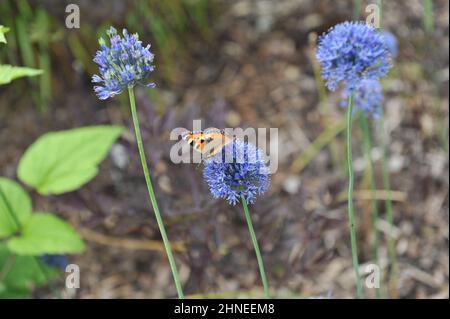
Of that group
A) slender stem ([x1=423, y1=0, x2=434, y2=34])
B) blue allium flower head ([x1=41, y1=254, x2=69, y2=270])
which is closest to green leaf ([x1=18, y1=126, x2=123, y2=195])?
blue allium flower head ([x1=41, y1=254, x2=69, y2=270])

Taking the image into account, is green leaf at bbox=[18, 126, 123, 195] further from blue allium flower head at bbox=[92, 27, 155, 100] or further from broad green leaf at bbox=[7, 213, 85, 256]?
blue allium flower head at bbox=[92, 27, 155, 100]

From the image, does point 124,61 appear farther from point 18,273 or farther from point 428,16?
point 428,16

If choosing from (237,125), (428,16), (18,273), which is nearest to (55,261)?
(18,273)

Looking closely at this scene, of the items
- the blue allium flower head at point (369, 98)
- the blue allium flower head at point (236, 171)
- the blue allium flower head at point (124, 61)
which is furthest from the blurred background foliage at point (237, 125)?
the blue allium flower head at point (124, 61)

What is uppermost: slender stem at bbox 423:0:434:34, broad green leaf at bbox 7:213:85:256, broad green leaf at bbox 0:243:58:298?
slender stem at bbox 423:0:434:34

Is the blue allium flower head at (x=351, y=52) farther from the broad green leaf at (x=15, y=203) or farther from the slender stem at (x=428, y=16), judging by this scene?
the broad green leaf at (x=15, y=203)

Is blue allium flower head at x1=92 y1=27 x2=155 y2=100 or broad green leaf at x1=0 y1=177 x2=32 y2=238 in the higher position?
blue allium flower head at x1=92 y1=27 x2=155 y2=100
